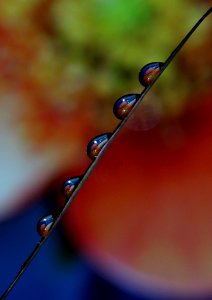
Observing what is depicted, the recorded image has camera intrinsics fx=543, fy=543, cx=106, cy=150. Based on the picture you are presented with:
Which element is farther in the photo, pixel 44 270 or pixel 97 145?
pixel 44 270

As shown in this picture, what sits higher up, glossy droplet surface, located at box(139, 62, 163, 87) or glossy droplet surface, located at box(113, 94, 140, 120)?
glossy droplet surface, located at box(139, 62, 163, 87)

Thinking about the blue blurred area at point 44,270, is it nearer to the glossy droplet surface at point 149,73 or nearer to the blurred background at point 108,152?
the blurred background at point 108,152

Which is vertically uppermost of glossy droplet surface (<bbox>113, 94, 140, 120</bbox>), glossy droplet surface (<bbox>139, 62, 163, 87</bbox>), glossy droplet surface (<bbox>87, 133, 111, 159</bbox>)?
glossy droplet surface (<bbox>139, 62, 163, 87</bbox>)

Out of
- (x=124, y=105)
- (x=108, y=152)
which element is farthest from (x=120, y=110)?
(x=108, y=152)

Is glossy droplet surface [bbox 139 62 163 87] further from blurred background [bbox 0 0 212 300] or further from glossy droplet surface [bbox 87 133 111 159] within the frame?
blurred background [bbox 0 0 212 300]

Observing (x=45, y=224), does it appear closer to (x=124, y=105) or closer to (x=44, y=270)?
(x=124, y=105)

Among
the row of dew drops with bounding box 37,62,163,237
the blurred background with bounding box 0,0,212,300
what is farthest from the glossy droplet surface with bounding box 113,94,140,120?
the blurred background with bounding box 0,0,212,300

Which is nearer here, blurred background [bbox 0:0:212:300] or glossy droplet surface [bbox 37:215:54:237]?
glossy droplet surface [bbox 37:215:54:237]

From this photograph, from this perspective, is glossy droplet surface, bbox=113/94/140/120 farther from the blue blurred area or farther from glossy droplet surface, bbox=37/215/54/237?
the blue blurred area
